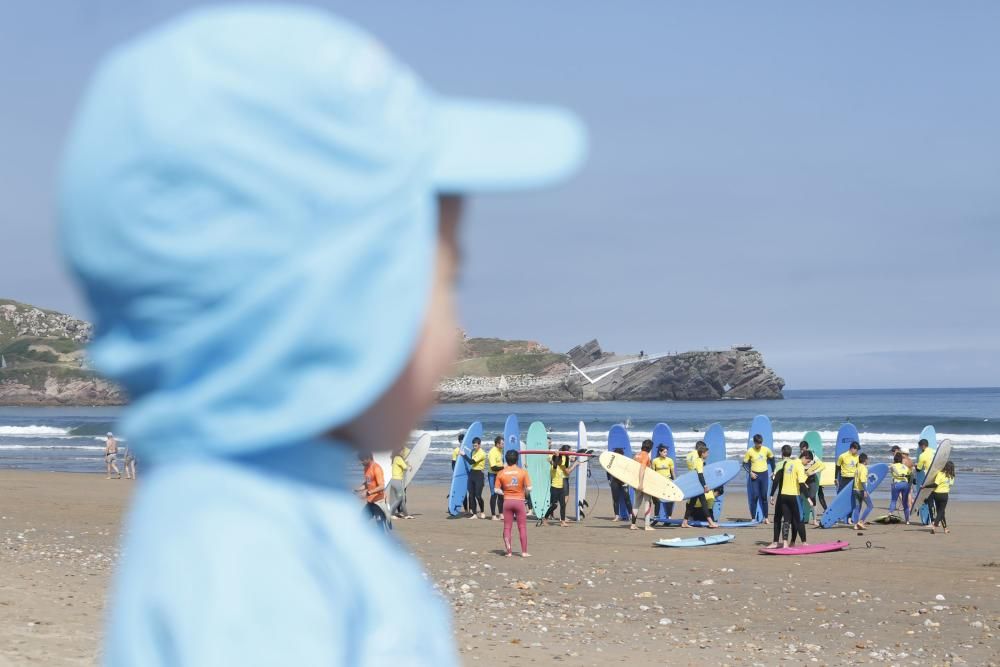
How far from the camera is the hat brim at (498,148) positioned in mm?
903

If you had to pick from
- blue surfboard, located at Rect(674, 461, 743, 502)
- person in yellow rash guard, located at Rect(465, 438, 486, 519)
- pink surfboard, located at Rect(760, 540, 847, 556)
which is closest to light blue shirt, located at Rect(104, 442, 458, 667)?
pink surfboard, located at Rect(760, 540, 847, 556)

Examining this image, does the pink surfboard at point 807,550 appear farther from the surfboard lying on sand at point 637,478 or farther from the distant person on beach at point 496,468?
the distant person on beach at point 496,468

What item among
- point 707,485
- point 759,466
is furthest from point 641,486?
point 759,466

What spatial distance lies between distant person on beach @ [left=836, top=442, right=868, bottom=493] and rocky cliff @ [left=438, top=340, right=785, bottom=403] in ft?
293

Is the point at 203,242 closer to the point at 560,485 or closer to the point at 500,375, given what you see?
the point at 560,485

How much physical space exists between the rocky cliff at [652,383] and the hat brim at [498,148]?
10650cm

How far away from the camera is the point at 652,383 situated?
111 metres

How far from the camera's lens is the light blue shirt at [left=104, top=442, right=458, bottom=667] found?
0.76 m

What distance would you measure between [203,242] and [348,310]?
0.40 ft

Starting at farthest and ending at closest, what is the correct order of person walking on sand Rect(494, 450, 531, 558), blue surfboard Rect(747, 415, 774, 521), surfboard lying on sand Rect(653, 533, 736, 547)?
blue surfboard Rect(747, 415, 774, 521), surfboard lying on sand Rect(653, 533, 736, 547), person walking on sand Rect(494, 450, 531, 558)

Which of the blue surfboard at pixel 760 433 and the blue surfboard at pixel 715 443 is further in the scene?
the blue surfboard at pixel 715 443

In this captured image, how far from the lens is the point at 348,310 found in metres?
0.83

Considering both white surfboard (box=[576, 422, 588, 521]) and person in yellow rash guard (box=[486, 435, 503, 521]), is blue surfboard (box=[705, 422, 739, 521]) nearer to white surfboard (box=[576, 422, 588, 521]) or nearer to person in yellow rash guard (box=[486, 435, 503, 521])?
white surfboard (box=[576, 422, 588, 521])

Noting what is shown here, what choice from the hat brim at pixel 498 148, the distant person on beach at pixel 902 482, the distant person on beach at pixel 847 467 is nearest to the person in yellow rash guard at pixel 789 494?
the distant person on beach at pixel 847 467
